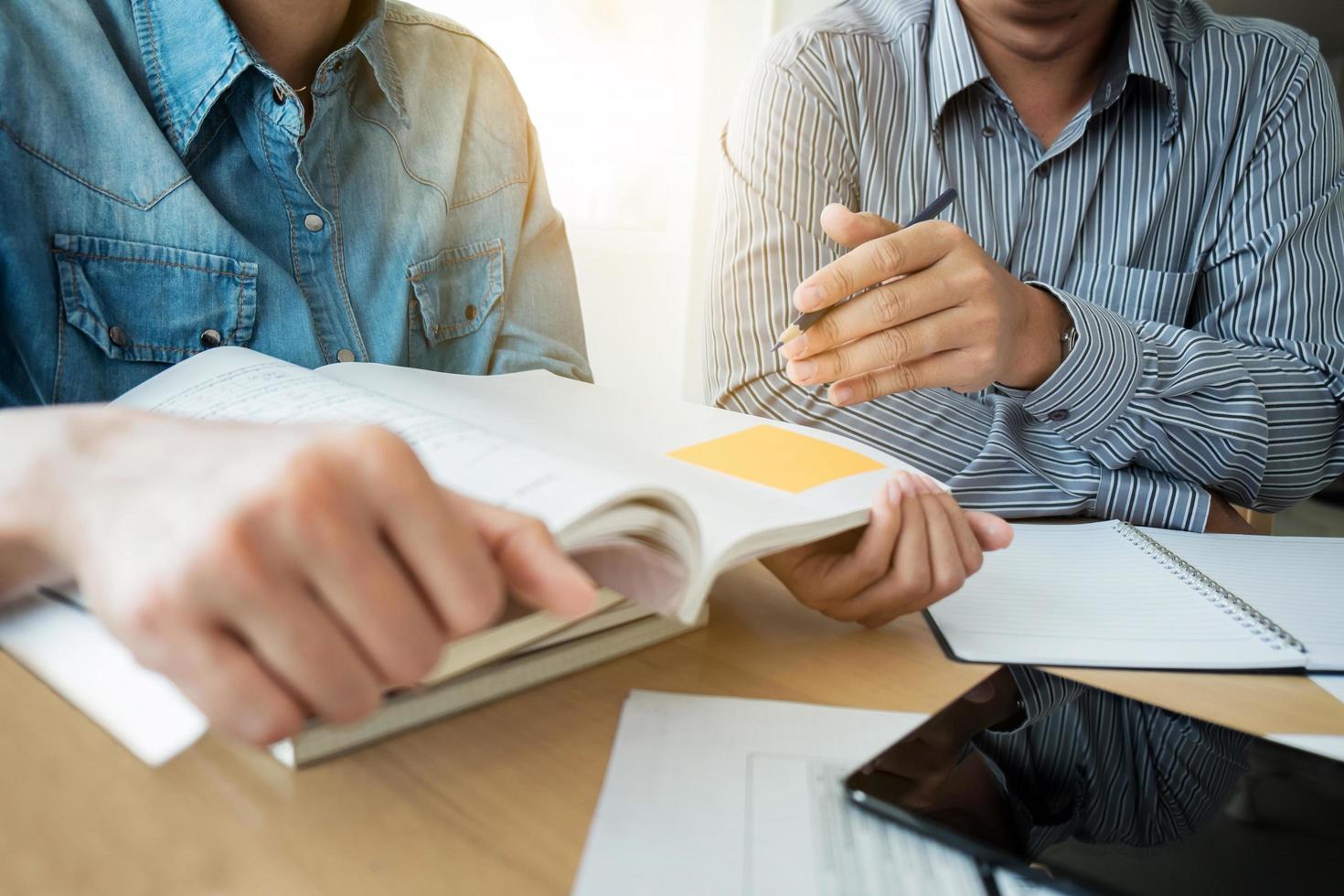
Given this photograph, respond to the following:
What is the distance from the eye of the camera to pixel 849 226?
0.66m

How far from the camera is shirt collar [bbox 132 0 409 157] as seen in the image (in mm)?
714

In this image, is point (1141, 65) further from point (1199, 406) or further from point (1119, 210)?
point (1199, 406)

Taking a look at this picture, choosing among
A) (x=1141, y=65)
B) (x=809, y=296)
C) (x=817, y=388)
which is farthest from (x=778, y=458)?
(x=1141, y=65)

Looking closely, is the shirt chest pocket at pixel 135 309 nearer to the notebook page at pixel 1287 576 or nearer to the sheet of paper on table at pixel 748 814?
the sheet of paper on table at pixel 748 814

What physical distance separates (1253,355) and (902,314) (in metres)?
0.52

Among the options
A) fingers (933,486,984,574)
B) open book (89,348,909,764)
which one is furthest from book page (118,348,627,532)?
fingers (933,486,984,574)

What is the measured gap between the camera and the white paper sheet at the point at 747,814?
1.01ft

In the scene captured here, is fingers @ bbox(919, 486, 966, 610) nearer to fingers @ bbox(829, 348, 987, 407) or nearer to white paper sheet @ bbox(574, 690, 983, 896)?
white paper sheet @ bbox(574, 690, 983, 896)

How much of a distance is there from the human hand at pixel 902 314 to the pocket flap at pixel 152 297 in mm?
449

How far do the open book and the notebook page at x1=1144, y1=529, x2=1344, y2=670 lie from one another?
28 centimetres

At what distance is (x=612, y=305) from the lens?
261 cm

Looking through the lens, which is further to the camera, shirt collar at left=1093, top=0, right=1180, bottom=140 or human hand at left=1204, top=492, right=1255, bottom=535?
shirt collar at left=1093, top=0, right=1180, bottom=140

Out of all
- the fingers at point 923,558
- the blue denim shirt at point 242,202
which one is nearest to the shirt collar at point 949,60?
the blue denim shirt at point 242,202

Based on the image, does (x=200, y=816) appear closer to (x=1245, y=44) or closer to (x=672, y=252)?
(x=1245, y=44)
